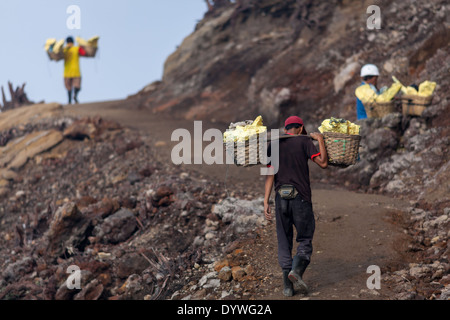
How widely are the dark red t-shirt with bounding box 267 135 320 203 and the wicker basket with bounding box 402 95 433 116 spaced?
20.5 feet

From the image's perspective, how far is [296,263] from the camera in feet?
19.4

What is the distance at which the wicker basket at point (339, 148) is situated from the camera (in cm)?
623

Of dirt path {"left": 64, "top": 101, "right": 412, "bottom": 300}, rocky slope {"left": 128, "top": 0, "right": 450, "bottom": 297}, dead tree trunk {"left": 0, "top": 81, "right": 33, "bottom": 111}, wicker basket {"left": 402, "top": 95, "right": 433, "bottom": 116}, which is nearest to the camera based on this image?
dirt path {"left": 64, "top": 101, "right": 412, "bottom": 300}

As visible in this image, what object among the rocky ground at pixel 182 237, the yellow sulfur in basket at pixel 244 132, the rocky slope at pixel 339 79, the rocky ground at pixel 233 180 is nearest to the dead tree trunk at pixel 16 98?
the rocky ground at pixel 233 180

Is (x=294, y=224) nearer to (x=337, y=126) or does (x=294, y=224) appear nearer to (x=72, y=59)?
(x=337, y=126)

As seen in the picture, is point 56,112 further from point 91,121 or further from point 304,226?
point 304,226

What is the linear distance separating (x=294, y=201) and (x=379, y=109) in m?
6.35

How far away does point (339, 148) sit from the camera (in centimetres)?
622

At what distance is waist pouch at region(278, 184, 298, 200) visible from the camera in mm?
5980

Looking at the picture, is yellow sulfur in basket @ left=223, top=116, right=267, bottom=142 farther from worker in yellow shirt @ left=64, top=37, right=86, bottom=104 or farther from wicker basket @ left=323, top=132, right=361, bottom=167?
→ worker in yellow shirt @ left=64, top=37, right=86, bottom=104

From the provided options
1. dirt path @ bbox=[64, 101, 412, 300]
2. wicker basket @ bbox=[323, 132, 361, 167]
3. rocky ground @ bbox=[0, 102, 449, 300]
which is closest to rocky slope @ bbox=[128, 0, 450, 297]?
rocky ground @ bbox=[0, 102, 449, 300]

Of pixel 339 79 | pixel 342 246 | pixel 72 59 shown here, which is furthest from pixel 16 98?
pixel 342 246

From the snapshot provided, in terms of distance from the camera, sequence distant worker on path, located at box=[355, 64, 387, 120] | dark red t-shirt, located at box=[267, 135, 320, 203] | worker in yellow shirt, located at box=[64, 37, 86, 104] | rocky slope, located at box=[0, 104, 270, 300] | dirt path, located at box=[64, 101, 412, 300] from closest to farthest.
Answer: dark red t-shirt, located at box=[267, 135, 320, 203] → dirt path, located at box=[64, 101, 412, 300] → rocky slope, located at box=[0, 104, 270, 300] → distant worker on path, located at box=[355, 64, 387, 120] → worker in yellow shirt, located at box=[64, 37, 86, 104]
